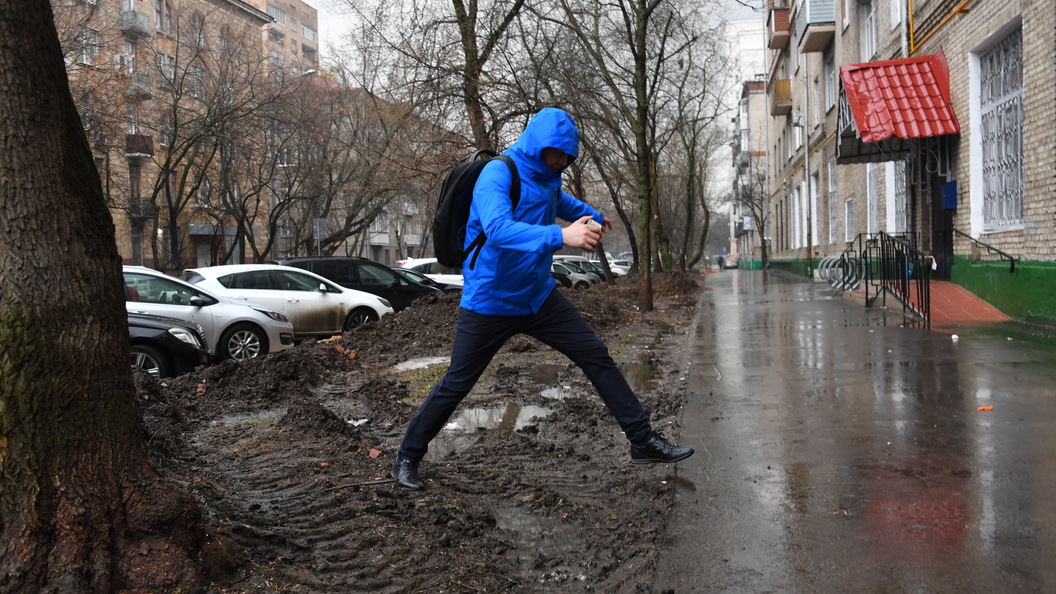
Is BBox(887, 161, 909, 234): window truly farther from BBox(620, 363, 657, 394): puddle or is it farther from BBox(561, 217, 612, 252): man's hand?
BBox(561, 217, 612, 252): man's hand

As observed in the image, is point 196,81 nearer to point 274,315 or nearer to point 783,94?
point 274,315

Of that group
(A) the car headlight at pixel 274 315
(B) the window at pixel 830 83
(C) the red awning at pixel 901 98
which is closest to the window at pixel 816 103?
(B) the window at pixel 830 83

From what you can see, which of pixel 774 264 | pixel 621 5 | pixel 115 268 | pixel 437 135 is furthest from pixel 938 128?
pixel 774 264

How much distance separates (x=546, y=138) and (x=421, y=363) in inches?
252

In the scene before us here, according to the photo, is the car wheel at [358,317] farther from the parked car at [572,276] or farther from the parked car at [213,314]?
the parked car at [572,276]

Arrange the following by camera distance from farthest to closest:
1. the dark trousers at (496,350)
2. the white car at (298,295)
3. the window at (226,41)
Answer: the window at (226,41)
the white car at (298,295)
the dark trousers at (496,350)

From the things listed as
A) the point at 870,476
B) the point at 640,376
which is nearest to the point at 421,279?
the point at 640,376

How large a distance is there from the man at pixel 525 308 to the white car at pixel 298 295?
36.9 ft

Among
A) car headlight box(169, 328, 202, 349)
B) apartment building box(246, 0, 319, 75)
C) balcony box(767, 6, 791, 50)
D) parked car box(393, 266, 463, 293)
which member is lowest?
car headlight box(169, 328, 202, 349)

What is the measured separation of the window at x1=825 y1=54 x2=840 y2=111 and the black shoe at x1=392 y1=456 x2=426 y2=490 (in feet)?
83.6

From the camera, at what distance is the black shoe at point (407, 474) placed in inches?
171

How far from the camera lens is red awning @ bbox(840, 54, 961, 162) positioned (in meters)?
15.0

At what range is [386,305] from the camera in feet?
53.9

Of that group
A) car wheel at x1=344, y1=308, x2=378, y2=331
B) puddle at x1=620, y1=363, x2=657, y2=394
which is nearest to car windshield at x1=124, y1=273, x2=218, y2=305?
car wheel at x1=344, y1=308, x2=378, y2=331
